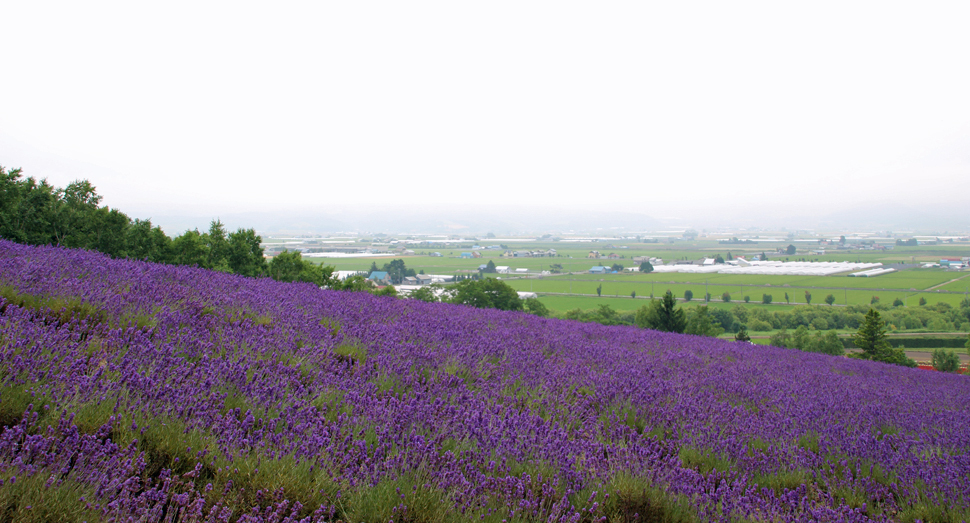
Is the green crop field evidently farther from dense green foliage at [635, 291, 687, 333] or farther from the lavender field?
the lavender field

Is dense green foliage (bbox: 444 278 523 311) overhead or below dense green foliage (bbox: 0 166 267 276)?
below

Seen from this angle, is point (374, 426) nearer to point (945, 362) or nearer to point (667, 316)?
point (667, 316)

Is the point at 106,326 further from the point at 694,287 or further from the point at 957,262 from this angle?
the point at 957,262

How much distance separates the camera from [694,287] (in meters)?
89.8

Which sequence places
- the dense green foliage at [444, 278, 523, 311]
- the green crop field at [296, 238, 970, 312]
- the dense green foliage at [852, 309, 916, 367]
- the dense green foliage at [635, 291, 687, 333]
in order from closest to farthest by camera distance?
the dense green foliage at [635, 291, 687, 333], the dense green foliage at [852, 309, 916, 367], the dense green foliage at [444, 278, 523, 311], the green crop field at [296, 238, 970, 312]

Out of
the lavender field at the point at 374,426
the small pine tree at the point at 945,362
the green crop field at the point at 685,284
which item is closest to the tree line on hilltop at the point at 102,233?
the lavender field at the point at 374,426

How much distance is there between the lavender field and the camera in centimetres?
184

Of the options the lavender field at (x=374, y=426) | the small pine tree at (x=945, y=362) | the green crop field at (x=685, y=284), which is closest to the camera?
the lavender field at (x=374, y=426)

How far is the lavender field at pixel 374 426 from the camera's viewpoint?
6.05 feet

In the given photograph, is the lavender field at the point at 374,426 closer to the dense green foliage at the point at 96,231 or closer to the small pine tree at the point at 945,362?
the dense green foliage at the point at 96,231

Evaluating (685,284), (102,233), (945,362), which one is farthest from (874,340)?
(685,284)

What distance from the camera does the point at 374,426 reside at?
2508 millimetres

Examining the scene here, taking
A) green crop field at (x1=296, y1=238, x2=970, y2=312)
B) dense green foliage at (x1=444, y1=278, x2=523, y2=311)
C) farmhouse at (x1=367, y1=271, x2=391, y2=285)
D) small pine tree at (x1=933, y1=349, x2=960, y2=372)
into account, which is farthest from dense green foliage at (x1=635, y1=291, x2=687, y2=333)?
green crop field at (x1=296, y1=238, x2=970, y2=312)

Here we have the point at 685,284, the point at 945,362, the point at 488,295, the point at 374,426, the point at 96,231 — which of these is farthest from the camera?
the point at 685,284
